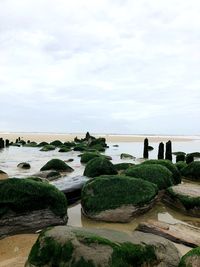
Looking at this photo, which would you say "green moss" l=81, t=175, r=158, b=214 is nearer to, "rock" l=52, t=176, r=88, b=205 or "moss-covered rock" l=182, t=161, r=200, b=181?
"rock" l=52, t=176, r=88, b=205

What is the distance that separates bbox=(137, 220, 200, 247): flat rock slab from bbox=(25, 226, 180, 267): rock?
1382 millimetres

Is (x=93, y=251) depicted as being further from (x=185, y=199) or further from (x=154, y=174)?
Answer: (x=154, y=174)

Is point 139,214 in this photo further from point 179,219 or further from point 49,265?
point 49,265

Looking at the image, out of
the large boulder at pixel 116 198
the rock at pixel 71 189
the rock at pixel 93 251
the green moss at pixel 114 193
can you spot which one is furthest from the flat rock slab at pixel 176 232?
the rock at pixel 71 189

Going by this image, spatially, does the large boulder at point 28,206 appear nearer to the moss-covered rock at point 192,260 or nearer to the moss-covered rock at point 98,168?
the moss-covered rock at point 192,260

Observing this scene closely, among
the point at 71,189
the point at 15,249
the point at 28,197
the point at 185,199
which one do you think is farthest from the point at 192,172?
the point at 15,249

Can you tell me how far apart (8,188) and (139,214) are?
3.50m

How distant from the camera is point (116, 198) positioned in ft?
30.9

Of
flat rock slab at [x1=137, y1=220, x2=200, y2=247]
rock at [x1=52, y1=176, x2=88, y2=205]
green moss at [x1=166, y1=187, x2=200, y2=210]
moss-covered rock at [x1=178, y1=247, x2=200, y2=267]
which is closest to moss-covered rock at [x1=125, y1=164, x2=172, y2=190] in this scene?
green moss at [x1=166, y1=187, x2=200, y2=210]

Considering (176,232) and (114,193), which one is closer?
(176,232)

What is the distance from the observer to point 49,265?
552 centimetres

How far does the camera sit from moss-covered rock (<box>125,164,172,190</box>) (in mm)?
11954

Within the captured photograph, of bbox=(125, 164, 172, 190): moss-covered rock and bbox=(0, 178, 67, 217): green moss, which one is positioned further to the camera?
bbox=(125, 164, 172, 190): moss-covered rock

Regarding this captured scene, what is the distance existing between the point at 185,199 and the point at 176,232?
9.15 feet
